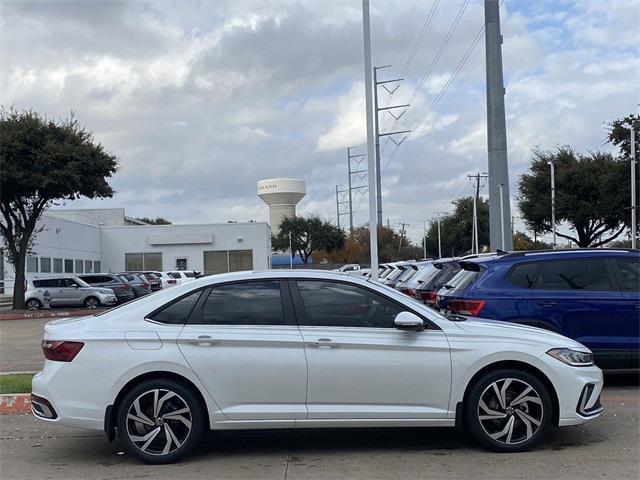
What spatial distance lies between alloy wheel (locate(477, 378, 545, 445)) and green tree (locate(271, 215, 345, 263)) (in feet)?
250

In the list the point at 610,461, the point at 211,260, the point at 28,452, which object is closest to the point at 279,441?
the point at 28,452

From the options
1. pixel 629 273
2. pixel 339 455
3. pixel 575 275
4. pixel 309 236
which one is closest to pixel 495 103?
pixel 629 273

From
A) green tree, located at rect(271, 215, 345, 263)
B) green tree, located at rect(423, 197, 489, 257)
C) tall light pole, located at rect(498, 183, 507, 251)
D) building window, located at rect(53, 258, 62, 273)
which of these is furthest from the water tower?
tall light pole, located at rect(498, 183, 507, 251)

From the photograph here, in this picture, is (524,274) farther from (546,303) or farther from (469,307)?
(469,307)

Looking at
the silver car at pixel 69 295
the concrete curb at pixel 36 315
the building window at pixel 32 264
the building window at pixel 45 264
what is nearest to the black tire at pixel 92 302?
the silver car at pixel 69 295

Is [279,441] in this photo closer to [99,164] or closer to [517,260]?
[517,260]

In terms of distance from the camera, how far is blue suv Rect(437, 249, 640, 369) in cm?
888

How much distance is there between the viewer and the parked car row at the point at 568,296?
8.88 m

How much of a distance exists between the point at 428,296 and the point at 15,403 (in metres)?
5.91

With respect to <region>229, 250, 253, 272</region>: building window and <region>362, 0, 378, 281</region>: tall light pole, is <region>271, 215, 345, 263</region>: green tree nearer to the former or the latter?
<region>229, 250, 253, 272</region>: building window

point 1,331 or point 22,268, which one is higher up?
point 22,268

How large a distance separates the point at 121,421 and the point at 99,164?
2334 centimetres

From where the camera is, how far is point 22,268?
94.5 feet

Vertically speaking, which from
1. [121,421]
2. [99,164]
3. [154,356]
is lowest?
[121,421]
